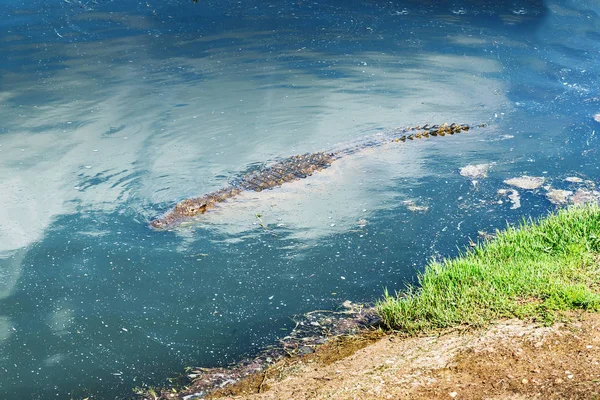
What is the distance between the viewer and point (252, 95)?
10742 mm

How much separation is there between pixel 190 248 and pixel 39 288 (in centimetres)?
140

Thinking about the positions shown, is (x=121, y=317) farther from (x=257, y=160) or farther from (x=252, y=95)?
(x=252, y=95)

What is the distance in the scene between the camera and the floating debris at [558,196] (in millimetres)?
7680

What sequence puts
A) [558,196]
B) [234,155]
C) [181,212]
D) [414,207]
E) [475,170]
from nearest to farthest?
[181,212] → [414,207] → [558,196] → [475,170] → [234,155]

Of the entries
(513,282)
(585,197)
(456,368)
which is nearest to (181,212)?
(513,282)

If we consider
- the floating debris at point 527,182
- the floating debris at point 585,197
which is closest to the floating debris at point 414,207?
the floating debris at point 527,182

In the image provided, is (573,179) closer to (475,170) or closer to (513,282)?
(475,170)

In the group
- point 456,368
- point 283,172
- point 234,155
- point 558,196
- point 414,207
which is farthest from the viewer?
point 234,155

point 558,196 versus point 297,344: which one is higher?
point 558,196

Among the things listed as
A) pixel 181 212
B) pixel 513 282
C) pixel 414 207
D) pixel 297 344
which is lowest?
pixel 297 344

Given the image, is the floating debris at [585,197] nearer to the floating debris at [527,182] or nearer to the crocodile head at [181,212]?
the floating debris at [527,182]

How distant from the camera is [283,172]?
8289mm

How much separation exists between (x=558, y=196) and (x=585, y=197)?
27 cm

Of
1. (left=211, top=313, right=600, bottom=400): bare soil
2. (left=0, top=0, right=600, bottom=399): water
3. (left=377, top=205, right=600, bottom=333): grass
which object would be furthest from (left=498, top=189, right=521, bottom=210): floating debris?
(left=211, top=313, right=600, bottom=400): bare soil
